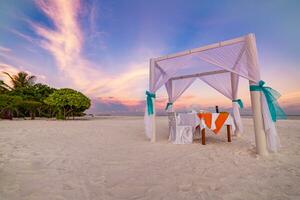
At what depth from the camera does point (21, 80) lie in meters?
22.4

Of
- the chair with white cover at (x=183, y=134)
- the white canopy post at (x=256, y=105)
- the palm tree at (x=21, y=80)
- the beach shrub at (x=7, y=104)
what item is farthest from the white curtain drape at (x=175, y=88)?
the palm tree at (x=21, y=80)

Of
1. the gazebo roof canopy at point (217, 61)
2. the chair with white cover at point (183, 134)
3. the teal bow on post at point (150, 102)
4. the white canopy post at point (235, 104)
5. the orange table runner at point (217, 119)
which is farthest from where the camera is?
the white canopy post at point (235, 104)

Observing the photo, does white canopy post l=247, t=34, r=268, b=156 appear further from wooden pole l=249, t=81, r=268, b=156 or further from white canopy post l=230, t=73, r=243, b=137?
white canopy post l=230, t=73, r=243, b=137

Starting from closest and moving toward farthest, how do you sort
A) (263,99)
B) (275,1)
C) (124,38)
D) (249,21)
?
1. (263,99)
2. (275,1)
3. (249,21)
4. (124,38)

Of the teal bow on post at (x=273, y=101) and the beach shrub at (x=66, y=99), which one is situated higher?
the beach shrub at (x=66, y=99)

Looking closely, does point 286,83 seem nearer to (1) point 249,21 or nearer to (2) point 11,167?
(1) point 249,21

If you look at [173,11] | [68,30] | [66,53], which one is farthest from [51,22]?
[173,11]

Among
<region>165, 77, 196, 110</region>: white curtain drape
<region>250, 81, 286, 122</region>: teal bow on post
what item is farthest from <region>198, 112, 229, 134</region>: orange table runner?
<region>165, 77, 196, 110</region>: white curtain drape

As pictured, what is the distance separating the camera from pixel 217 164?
2594 millimetres

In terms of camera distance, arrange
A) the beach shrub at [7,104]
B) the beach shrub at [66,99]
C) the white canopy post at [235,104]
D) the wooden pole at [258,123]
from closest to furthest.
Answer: the wooden pole at [258,123] → the white canopy post at [235,104] → the beach shrub at [7,104] → the beach shrub at [66,99]

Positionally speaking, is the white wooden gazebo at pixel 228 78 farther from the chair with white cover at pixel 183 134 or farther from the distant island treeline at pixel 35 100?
the distant island treeline at pixel 35 100

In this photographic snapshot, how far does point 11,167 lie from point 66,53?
7424 millimetres

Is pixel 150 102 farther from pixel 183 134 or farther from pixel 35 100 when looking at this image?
pixel 35 100

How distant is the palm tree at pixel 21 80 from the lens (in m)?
22.0
